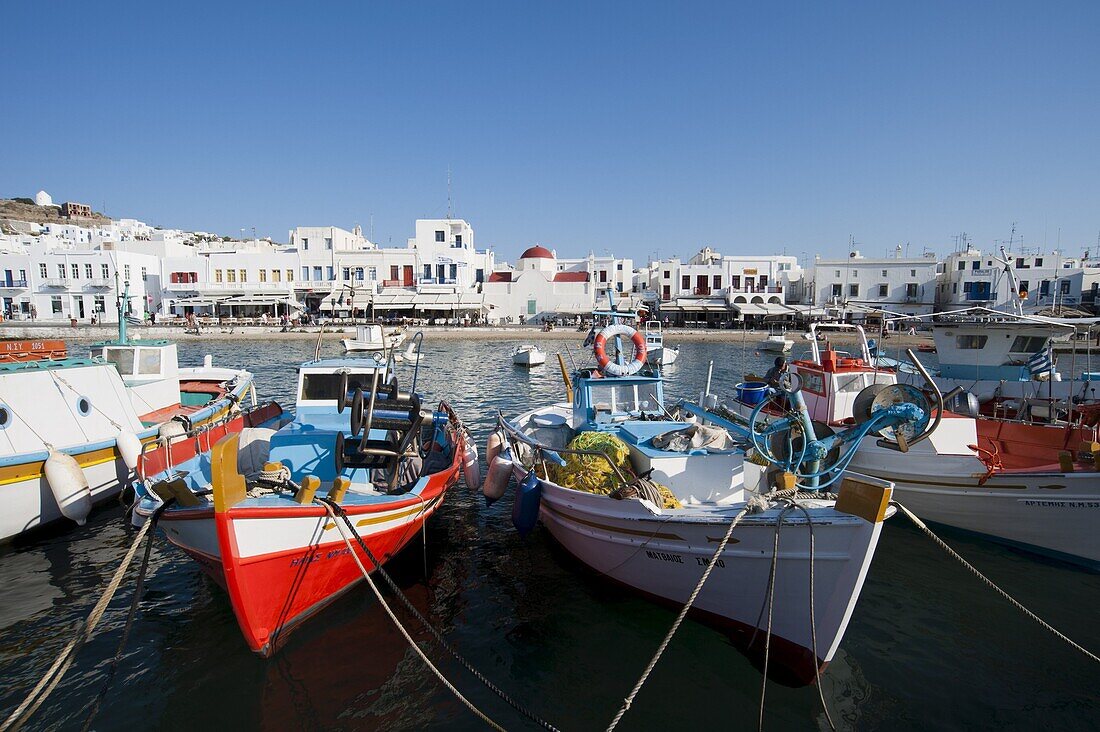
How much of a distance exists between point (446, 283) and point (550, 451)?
194 ft

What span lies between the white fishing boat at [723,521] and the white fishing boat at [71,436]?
782cm

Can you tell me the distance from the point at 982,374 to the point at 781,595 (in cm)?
1410

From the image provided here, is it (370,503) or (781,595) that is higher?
(370,503)

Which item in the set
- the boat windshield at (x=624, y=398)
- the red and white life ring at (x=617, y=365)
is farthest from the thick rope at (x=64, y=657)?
the red and white life ring at (x=617, y=365)

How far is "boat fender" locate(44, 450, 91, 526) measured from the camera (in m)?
10.6

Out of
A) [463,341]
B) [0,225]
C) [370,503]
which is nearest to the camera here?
[370,503]

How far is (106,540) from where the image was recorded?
35.6 feet

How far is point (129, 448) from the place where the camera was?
1188cm

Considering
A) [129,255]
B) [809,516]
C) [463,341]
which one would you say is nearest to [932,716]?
[809,516]

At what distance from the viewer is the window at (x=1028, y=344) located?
1590 cm

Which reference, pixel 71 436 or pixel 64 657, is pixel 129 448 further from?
pixel 64 657

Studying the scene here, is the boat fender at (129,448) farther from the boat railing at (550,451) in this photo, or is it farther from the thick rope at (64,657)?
the boat railing at (550,451)

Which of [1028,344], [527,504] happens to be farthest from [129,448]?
[1028,344]

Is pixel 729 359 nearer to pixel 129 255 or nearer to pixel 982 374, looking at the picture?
pixel 982 374
